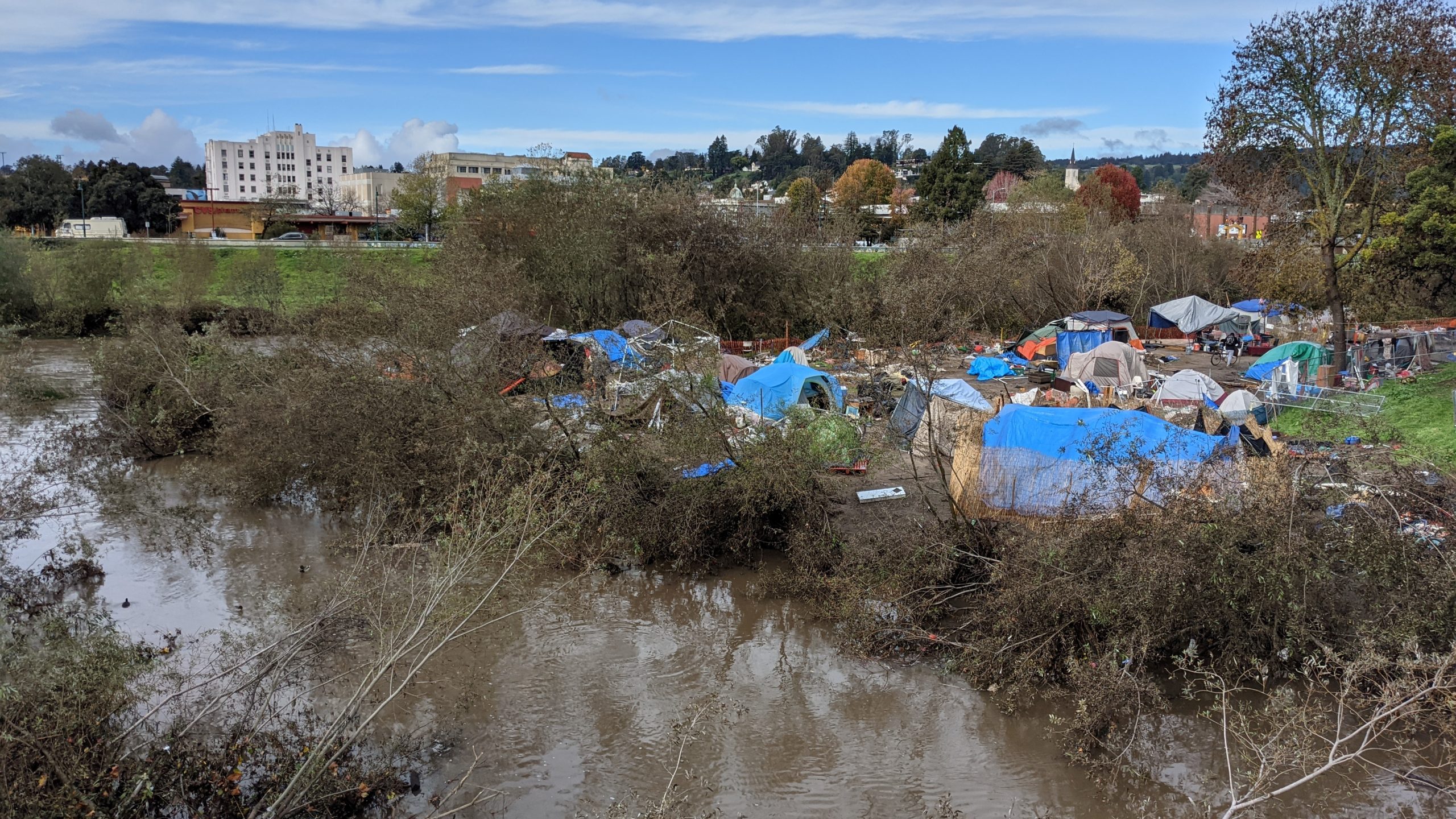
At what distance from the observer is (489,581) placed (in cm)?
1021

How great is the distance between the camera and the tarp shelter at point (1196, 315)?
2973cm

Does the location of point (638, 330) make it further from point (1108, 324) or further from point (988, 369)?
point (1108, 324)

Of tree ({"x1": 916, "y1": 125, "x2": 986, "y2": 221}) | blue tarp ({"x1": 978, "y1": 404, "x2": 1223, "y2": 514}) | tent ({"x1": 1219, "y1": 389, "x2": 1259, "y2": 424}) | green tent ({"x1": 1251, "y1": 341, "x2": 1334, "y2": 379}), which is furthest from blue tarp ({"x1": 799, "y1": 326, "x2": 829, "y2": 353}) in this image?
tree ({"x1": 916, "y1": 125, "x2": 986, "y2": 221})

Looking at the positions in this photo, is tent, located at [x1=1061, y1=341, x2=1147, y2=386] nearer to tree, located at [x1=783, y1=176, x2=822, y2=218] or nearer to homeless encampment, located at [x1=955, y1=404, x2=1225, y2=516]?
homeless encampment, located at [x1=955, y1=404, x2=1225, y2=516]

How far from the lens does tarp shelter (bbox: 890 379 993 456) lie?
40.8 ft

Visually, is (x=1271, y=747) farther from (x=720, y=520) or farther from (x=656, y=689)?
(x=720, y=520)

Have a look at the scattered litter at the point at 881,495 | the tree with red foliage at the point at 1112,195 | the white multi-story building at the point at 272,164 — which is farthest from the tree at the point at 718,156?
the scattered litter at the point at 881,495

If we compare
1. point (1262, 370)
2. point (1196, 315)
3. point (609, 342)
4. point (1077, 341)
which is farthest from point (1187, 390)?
point (1196, 315)

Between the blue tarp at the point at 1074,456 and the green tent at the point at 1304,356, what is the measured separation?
449 inches

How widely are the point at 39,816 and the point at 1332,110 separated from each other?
75.1ft

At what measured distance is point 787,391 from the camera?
660 inches

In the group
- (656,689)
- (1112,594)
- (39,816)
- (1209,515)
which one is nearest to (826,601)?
(656,689)

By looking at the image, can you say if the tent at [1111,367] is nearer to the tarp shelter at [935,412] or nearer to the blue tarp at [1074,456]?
the tarp shelter at [935,412]

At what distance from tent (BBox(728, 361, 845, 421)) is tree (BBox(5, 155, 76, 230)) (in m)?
46.7
